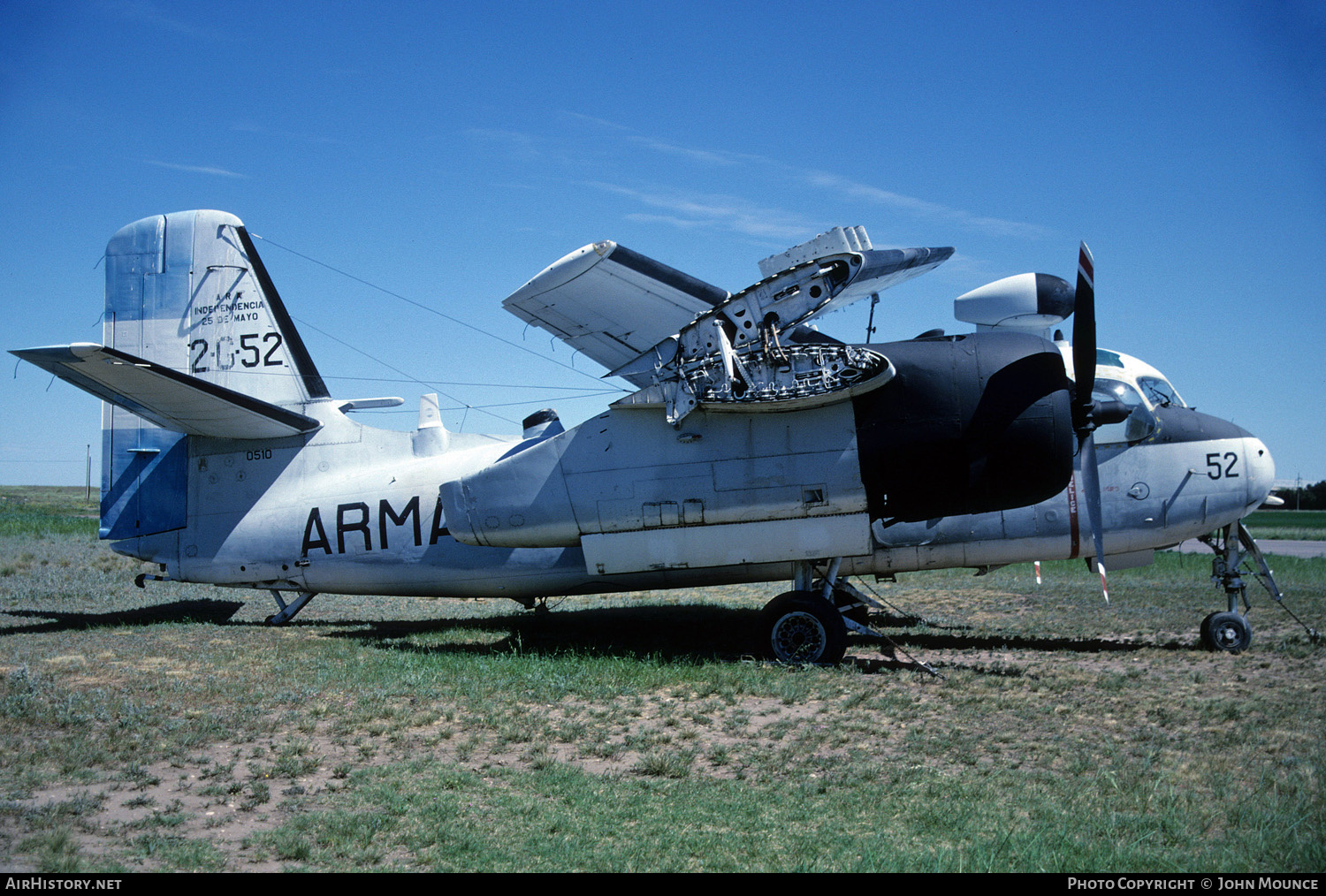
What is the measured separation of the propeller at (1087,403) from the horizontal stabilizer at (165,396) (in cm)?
1183

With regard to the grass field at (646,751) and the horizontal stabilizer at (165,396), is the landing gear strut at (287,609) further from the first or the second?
the horizontal stabilizer at (165,396)

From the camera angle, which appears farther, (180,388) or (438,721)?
(180,388)

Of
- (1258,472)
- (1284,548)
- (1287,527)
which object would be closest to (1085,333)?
(1258,472)

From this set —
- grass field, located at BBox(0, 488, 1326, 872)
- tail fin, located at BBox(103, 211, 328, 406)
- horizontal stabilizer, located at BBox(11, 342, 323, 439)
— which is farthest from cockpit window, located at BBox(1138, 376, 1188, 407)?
tail fin, located at BBox(103, 211, 328, 406)

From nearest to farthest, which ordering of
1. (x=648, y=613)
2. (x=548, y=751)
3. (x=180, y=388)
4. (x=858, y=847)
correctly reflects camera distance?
(x=858, y=847) → (x=548, y=751) → (x=180, y=388) → (x=648, y=613)

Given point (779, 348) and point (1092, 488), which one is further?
point (1092, 488)

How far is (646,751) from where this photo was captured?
26.4 ft

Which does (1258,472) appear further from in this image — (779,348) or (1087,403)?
(779,348)

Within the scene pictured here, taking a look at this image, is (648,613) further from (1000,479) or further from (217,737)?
(217,737)

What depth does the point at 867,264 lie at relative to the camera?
1127cm

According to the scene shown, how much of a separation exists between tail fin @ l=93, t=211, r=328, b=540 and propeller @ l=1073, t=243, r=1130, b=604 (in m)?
12.0

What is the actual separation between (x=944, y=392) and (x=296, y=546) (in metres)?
10.5

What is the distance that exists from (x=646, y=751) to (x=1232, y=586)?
9.60 m
